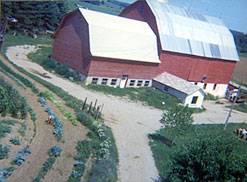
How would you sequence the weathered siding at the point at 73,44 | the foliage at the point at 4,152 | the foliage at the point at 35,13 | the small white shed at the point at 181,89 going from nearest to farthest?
the foliage at the point at 4,152
the weathered siding at the point at 73,44
the small white shed at the point at 181,89
the foliage at the point at 35,13

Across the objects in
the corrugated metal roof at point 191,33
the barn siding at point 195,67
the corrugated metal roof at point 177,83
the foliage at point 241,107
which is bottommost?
the foliage at point 241,107

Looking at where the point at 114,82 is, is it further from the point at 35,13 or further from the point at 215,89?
the point at 35,13

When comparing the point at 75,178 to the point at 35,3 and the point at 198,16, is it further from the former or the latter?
the point at 35,3

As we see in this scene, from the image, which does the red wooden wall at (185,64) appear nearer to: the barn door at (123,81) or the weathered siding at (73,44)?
the barn door at (123,81)

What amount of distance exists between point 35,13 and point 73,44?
2869cm

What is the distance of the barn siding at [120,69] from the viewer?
99.3 feet

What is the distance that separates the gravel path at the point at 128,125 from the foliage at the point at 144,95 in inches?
62.7

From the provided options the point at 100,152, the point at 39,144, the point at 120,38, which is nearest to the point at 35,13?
the point at 120,38

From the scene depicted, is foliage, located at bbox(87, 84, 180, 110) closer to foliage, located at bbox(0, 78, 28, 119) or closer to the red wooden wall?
the red wooden wall

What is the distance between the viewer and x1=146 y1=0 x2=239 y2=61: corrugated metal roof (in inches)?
1481

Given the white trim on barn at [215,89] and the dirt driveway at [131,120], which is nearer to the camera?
the dirt driveway at [131,120]

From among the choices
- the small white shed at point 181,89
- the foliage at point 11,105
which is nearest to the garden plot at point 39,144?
the foliage at point 11,105

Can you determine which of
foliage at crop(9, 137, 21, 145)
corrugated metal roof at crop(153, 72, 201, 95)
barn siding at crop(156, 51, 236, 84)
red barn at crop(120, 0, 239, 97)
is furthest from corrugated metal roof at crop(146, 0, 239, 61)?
foliage at crop(9, 137, 21, 145)

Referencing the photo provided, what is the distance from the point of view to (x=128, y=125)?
22.1 m
